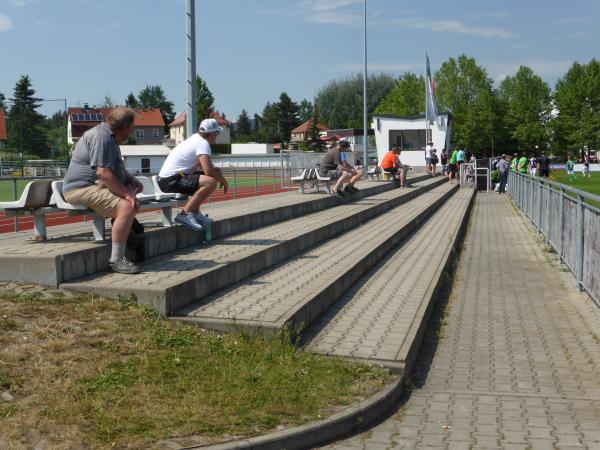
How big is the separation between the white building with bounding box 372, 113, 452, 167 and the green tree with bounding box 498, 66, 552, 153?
155ft

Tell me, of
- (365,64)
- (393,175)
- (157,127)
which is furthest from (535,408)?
(157,127)

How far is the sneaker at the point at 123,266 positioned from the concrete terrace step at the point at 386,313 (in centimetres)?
157

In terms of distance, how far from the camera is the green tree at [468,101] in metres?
97.1

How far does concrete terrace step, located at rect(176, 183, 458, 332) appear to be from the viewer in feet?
19.3

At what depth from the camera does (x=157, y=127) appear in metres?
140

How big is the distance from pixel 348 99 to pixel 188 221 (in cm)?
13272

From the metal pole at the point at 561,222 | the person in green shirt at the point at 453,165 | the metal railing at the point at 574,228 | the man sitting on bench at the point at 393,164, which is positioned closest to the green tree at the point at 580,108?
the person in green shirt at the point at 453,165

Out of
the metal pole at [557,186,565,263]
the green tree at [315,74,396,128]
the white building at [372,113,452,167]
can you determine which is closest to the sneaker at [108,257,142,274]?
the metal pole at [557,186,565,263]

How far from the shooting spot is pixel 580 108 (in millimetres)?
95250

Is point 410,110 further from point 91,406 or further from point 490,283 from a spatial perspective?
point 91,406

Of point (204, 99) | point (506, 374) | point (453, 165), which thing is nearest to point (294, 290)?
point (506, 374)

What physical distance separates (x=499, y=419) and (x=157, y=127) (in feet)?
455

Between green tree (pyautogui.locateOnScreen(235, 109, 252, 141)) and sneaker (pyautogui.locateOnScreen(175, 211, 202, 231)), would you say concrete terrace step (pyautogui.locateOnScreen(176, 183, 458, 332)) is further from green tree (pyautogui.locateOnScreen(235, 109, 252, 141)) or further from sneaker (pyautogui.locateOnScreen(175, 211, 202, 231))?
green tree (pyautogui.locateOnScreen(235, 109, 252, 141))

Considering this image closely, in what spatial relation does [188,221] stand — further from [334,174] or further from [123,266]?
[334,174]
